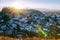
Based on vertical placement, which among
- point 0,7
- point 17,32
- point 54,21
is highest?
point 0,7

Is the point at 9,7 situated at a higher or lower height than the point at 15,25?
higher

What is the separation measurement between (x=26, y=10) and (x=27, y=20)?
11 centimetres

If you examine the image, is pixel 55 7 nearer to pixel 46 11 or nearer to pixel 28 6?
pixel 46 11

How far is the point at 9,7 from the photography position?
2.06 m

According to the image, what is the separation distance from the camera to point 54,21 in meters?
2.06

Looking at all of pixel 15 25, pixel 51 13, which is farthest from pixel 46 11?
pixel 15 25

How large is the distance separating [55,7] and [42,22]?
0.21 m

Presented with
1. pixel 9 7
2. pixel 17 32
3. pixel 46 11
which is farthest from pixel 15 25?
pixel 46 11

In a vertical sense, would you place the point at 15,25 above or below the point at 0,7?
below

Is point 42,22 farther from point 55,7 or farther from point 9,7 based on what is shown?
point 9,7

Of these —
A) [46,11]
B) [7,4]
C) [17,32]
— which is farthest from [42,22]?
[7,4]

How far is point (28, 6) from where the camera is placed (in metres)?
2.06

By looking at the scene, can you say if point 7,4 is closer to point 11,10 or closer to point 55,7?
point 11,10

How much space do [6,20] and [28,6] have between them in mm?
285
